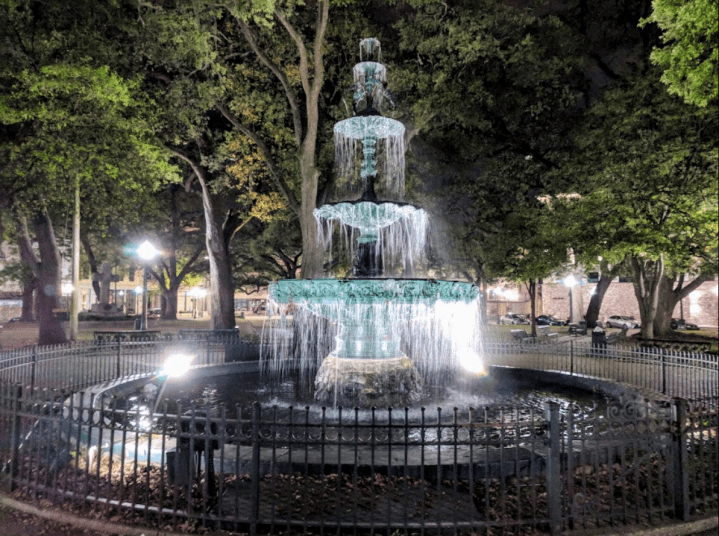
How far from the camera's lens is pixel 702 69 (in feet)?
30.9

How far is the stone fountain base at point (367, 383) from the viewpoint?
399 inches

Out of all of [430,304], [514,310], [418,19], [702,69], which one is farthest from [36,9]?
[514,310]

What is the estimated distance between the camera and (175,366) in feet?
46.2

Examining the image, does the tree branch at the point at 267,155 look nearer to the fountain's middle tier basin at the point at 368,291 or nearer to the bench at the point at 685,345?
the fountain's middle tier basin at the point at 368,291

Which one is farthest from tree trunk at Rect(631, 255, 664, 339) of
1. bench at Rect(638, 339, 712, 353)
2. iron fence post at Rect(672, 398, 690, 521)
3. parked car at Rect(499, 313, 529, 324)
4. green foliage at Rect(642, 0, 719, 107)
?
parked car at Rect(499, 313, 529, 324)

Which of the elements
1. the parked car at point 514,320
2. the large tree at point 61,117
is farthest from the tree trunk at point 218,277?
the parked car at point 514,320

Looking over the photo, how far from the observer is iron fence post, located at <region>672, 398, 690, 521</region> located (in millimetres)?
5027

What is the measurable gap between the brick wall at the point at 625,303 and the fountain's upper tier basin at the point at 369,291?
36207mm

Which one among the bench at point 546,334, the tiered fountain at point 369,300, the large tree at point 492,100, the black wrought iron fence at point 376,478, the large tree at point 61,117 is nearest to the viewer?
the black wrought iron fence at point 376,478

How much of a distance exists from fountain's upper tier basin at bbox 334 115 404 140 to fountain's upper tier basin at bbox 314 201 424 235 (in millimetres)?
2013

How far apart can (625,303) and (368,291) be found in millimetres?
54005

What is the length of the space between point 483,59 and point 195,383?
14.8 metres

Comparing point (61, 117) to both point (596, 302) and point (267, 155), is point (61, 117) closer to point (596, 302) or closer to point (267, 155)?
A: point (267, 155)

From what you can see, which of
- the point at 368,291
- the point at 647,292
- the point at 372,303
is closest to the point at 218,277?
the point at 372,303
